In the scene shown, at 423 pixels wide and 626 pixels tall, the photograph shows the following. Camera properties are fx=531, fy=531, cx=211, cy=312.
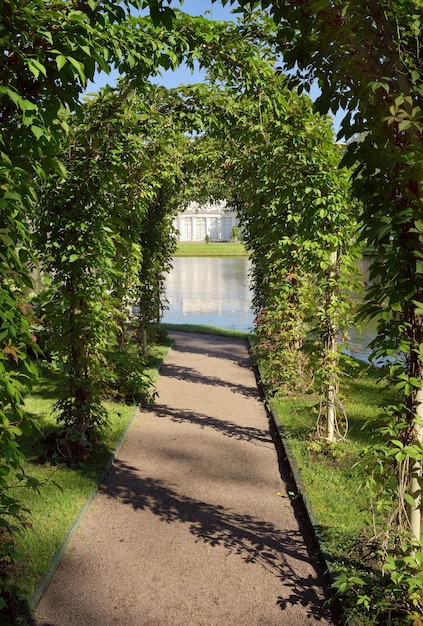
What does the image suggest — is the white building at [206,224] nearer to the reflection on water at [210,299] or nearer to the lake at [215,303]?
the reflection on water at [210,299]

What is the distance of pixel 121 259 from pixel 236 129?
2.46 m

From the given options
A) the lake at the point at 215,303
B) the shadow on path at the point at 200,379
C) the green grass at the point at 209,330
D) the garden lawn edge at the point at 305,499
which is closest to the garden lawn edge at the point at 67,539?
the garden lawn edge at the point at 305,499

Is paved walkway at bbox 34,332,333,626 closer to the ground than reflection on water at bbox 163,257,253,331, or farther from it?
farther from it

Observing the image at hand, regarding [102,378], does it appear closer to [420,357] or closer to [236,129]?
[236,129]

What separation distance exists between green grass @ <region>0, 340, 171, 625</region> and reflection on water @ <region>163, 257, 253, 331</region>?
24.3 ft

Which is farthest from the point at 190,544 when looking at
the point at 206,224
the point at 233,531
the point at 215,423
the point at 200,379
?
the point at 206,224

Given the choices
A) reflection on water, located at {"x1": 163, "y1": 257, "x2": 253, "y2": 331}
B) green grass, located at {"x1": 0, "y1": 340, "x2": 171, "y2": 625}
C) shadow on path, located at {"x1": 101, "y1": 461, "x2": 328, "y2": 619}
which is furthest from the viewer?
reflection on water, located at {"x1": 163, "y1": 257, "x2": 253, "y2": 331}

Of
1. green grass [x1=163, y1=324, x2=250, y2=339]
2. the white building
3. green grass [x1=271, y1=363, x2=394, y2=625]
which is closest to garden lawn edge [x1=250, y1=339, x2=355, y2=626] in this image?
green grass [x1=271, y1=363, x2=394, y2=625]

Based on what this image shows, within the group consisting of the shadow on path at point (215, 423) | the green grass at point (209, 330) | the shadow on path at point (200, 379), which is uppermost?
the shadow on path at point (215, 423)

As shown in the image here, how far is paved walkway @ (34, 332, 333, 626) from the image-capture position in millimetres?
3357

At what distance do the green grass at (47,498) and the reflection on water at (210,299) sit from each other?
7395mm

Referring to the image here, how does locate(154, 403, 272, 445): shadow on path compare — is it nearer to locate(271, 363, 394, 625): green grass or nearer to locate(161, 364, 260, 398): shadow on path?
locate(271, 363, 394, 625): green grass

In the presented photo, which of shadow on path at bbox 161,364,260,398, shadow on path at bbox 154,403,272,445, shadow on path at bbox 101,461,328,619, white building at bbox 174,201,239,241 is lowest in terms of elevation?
shadow on path at bbox 161,364,260,398

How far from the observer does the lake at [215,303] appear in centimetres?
1645
